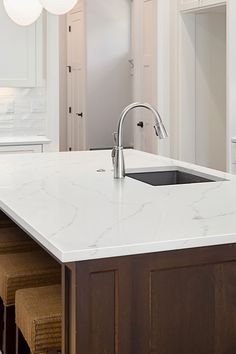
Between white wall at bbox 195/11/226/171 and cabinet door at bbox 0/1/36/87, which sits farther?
white wall at bbox 195/11/226/171

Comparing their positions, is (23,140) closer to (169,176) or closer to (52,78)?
(52,78)

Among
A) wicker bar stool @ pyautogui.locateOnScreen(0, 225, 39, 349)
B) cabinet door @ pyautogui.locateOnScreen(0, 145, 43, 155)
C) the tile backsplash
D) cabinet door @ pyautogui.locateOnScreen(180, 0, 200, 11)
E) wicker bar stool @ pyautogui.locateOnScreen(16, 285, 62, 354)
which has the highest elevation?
cabinet door @ pyautogui.locateOnScreen(180, 0, 200, 11)

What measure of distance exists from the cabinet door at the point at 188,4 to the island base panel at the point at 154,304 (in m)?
4.40

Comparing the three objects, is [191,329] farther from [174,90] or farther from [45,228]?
Answer: [174,90]

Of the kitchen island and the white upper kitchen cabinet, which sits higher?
the white upper kitchen cabinet

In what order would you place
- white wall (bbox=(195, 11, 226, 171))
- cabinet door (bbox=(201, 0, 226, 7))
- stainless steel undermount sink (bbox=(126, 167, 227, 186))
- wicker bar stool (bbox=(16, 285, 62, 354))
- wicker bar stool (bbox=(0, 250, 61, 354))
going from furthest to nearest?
white wall (bbox=(195, 11, 226, 171)) < cabinet door (bbox=(201, 0, 226, 7)) < stainless steel undermount sink (bbox=(126, 167, 227, 186)) < wicker bar stool (bbox=(0, 250, 61, 354)) < wicker bar stool (bbox=(16, 285, 62, 354))

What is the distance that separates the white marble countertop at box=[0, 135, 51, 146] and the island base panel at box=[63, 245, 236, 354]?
3.82m

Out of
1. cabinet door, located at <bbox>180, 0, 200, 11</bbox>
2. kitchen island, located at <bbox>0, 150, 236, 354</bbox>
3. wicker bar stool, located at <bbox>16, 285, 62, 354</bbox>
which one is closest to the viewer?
kitchen island, located at <bbox>0, 150, 236, 354</bbox>

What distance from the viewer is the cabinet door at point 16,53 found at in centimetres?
568

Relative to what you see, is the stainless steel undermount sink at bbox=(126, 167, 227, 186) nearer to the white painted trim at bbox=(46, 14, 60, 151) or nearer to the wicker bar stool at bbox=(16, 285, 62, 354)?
the wicker bar stool at bbox=(16, 285, 62, 354)

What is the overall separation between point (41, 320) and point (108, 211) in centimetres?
46

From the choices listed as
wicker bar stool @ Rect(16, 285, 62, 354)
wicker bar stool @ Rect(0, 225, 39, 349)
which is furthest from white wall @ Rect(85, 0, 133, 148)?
wicker bar stool @ Rect(16, 285, 62, 354)

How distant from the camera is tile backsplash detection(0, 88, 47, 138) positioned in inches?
233

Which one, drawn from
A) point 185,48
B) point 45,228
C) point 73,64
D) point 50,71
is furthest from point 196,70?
point 45,228
